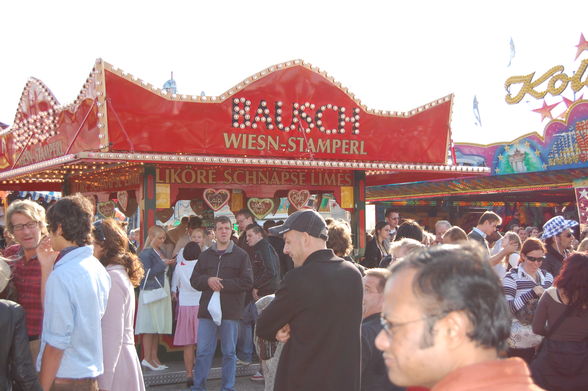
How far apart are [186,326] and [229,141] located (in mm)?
2979

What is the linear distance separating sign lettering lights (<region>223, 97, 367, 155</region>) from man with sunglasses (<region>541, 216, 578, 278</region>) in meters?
3.50

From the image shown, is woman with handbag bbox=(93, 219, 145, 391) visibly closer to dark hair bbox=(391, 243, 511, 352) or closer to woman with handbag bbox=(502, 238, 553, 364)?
dark hair bbox=(391, 243, 511, 352)

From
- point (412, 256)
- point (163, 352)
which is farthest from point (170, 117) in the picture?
point (412, 256)

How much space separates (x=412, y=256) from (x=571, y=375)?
126 inches

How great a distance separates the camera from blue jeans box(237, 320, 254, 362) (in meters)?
7.70

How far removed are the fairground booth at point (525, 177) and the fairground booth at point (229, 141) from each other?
6.49m

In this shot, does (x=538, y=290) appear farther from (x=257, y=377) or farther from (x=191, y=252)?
(x=191, y=252)

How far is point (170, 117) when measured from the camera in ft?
28.3

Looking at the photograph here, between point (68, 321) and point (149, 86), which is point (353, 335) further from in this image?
point (149, 86)

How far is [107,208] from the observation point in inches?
438

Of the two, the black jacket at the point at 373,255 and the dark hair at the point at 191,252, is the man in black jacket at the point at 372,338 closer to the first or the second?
the dark hair at the point at 191,252

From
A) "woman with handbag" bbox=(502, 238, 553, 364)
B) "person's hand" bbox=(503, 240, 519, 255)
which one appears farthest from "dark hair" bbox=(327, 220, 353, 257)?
"person's hand" bbox=(503, 240, 519, 255)

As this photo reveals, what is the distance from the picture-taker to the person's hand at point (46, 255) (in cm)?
375

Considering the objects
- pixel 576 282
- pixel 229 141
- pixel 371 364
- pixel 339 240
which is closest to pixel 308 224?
pixel 371 364
